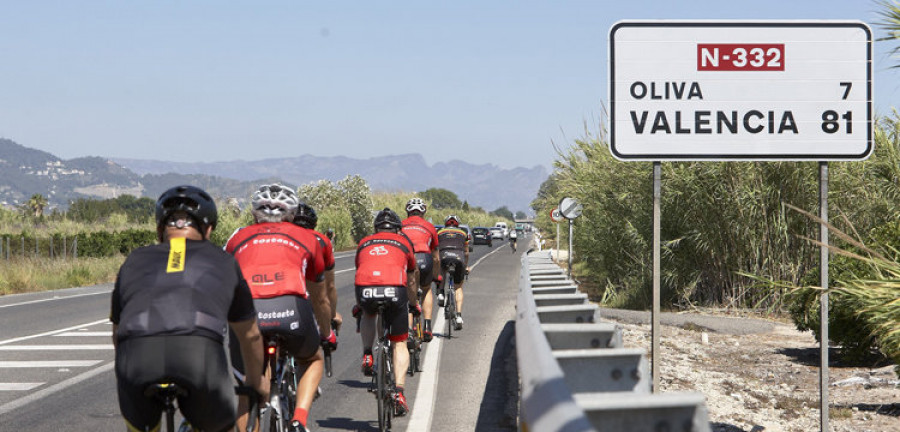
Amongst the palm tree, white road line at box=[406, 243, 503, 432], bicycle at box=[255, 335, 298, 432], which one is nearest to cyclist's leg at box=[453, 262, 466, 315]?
white road line at box=[406, 243, 503, 432]

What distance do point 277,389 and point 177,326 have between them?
6.35 feet

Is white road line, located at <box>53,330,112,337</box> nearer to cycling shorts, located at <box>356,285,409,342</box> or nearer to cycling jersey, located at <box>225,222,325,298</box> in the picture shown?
cycling shorts, located at <box>356,285,409,342</box>

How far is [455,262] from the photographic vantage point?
15.1m

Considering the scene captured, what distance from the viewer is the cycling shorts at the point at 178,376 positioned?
3.57 metres

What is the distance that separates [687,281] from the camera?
18500 mm

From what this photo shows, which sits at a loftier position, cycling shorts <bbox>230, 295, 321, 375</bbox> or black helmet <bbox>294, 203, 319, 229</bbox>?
black helmet <bbox>294, 203, 319, 229</bbox>

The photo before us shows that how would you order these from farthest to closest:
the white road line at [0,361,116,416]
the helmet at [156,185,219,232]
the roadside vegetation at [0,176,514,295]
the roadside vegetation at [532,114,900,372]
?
the roadside vegetation at [0,176,514,295] < the roadside vegetation at [532,114,900,372] < the white road line at [0,361,116,416] < the helmet at [156,185,219,232]

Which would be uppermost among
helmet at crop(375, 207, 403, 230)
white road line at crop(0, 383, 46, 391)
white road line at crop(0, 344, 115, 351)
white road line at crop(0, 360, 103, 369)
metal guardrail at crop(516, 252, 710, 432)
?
helmet at crop(375, 207, 403, 230)

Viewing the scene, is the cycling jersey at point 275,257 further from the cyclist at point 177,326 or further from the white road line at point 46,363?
the white road line at point 46,363

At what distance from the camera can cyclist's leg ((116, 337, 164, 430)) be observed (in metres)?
3.57

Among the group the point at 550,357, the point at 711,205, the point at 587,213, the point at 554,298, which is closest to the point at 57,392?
the point at 554,298

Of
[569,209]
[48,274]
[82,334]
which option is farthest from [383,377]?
[48,274]

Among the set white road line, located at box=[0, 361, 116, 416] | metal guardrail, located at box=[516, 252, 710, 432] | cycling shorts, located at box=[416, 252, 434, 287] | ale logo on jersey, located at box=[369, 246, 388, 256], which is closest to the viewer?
metal guardrail, located at box=[516, 252, 710, 432]

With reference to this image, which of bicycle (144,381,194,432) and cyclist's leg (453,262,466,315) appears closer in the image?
bicycle (144,381,194,432)
